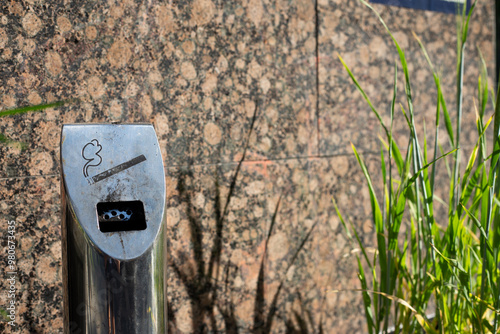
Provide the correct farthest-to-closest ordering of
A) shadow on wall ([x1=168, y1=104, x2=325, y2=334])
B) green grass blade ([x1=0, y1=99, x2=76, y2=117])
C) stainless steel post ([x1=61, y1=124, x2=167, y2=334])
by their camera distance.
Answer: shadow on wall ([x1=168, y1=104, x2=325, y2=334]) → green grass blade ([x1=0, y1=99, x2=76, y2=117]) → stainless steel post ([x1=61, y1=124, x2=167, y2=334])

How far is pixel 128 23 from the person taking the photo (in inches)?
64.1

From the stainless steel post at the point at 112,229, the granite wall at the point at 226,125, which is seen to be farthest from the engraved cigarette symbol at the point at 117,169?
the granite wall at the point at 226,125

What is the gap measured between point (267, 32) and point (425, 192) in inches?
36.7

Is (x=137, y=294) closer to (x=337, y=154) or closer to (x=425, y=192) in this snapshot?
(x=425, y=192)

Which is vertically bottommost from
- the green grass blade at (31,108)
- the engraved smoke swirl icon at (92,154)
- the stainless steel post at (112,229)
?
the stainless steel post at (112,229)

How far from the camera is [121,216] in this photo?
1.05 metres

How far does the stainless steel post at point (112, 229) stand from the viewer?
1016 mm

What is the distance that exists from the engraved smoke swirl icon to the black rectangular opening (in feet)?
0.29

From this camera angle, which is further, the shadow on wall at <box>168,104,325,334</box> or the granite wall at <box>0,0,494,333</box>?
the shadow on wall at <box>168,104,325,334</box>

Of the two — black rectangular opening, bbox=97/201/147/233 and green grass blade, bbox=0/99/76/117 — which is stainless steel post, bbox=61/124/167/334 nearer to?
black rectangular opening, bbox=97/201/147/233

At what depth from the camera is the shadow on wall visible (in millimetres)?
1768

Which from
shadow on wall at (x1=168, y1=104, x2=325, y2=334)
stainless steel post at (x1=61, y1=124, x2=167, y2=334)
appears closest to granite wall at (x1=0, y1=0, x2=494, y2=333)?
shadow on wall at (x1=168, y1=104, x2=325, y2=334)

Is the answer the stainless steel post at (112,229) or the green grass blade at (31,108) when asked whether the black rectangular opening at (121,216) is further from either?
the green grass blade at (31,108)

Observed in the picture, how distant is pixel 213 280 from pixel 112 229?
2.83ft
